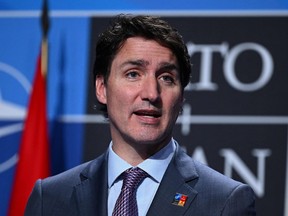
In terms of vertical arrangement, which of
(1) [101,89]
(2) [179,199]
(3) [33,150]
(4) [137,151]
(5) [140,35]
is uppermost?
(5) [140,35]

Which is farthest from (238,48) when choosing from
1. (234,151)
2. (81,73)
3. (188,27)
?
(81,73)

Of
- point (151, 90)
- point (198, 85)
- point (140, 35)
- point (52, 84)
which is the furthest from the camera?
point (52, 84)

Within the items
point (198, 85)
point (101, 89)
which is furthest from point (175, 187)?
point (198, 85)

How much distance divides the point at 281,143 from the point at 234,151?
0.74 ft

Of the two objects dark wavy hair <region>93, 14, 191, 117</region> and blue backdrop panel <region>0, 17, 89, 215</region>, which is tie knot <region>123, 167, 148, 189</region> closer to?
dark wavy hair <region>93, 14, 191, 117</region>

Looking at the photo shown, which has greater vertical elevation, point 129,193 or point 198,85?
point 198,85

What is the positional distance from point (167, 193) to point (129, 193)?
3.8 inches

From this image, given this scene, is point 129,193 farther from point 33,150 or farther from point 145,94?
point 33,150

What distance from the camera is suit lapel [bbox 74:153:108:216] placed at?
1709mm

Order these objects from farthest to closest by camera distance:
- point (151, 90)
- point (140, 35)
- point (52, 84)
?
1. point (52, 84)
2. point (140, 35)
3. point (151, 90)

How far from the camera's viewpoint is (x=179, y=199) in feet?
5.52

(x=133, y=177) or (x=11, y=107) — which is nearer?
(x=133, y=177)

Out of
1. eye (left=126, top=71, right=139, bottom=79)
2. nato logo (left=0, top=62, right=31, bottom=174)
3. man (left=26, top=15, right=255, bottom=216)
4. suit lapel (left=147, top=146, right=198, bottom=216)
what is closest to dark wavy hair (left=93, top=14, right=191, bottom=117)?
man (left=26, top=15, right=255, bottom=216)

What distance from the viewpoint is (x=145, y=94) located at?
5.48ft
